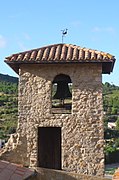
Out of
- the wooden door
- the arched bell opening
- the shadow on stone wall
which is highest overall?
the arched bell opening

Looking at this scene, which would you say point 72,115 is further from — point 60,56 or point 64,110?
point 60,56

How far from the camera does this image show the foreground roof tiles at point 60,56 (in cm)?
837

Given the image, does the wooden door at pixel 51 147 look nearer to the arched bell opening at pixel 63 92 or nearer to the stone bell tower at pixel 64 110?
the arched bell opening at pixel 63 92

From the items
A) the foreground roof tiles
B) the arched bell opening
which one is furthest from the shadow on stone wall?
the foreground roof tiles

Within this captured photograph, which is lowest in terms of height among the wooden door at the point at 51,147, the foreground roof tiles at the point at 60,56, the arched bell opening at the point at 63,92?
the wooden door at the point at 51,147

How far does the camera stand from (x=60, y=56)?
8602 mm

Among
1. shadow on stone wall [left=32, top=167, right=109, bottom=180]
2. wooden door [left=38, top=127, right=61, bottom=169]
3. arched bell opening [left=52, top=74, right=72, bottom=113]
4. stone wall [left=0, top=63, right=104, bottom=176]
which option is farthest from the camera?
wooden door [left=38, top=127, right=61, bottom=169]

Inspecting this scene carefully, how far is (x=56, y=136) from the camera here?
995cm

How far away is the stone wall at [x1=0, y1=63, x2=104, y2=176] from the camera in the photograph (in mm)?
8312

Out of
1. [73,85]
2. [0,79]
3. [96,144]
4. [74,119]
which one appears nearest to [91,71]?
[73,85]

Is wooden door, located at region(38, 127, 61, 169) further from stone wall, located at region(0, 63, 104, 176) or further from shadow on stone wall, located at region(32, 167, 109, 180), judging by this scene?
shadow on stone wall, located at region(32, 167, 109, 180)

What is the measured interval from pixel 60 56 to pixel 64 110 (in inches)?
53.4

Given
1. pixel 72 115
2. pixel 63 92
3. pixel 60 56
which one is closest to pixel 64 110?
pixel 72 115

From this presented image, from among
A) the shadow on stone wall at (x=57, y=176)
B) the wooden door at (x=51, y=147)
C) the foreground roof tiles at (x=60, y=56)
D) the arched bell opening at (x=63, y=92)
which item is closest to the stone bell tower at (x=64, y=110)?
the foreground roof tiles at (x=60, y=56)
